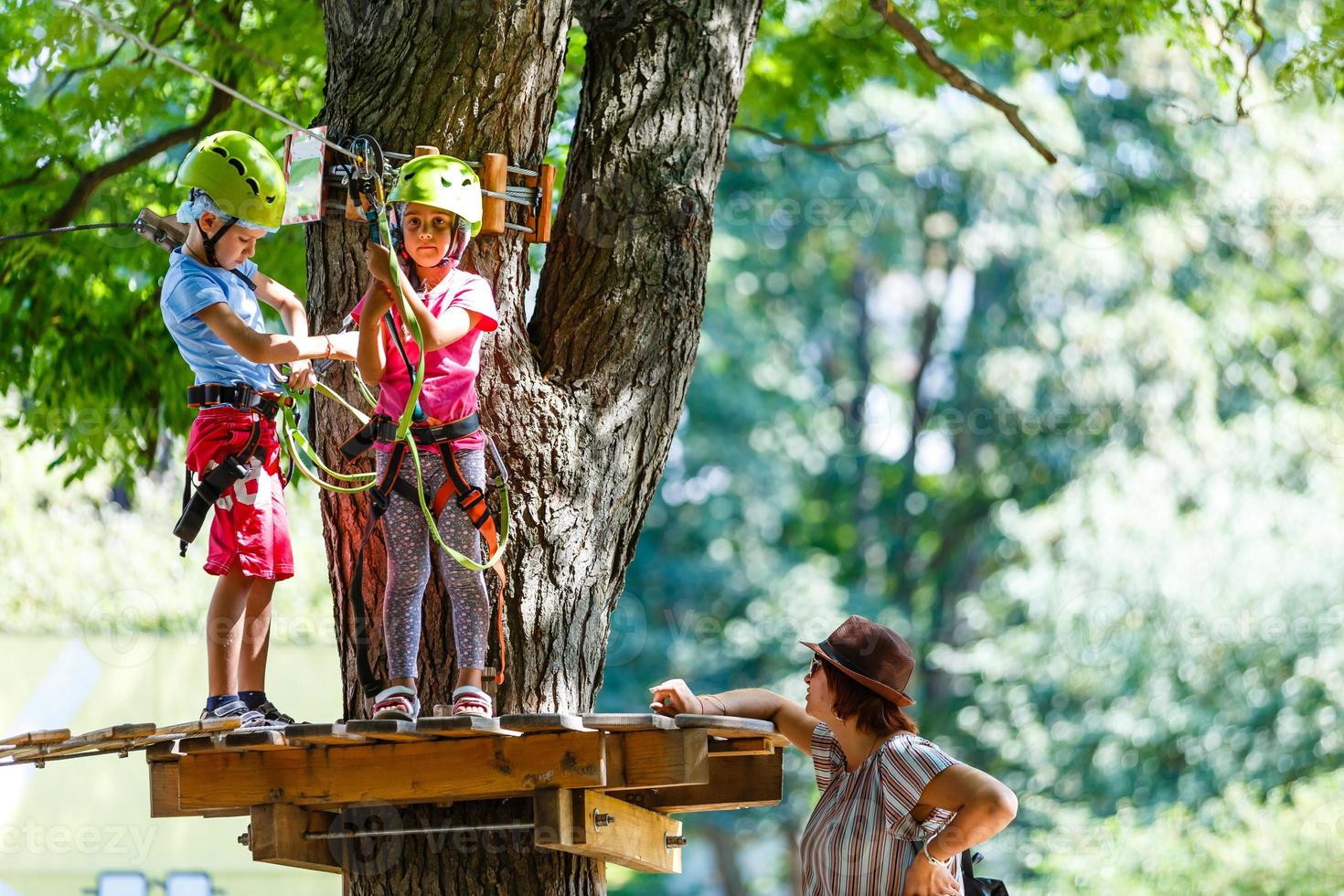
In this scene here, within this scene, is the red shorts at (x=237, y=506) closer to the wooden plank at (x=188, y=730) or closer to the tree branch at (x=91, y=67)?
the wooden plank at (x=188, y=730)

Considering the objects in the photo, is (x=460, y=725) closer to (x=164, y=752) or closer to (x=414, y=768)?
(x=414, y=768)

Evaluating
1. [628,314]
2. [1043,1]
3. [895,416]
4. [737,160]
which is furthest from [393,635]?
[895,416]

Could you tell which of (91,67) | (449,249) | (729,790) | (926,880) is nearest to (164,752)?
(449,249)

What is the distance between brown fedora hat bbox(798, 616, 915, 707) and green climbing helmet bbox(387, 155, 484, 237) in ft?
4.73

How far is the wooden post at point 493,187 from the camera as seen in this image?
4336 mm

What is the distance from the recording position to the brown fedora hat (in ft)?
12.8

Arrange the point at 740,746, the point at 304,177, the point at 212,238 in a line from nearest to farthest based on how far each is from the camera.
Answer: the point at 212,238, the point at 740,746, the point at 304,177

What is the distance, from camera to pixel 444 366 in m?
4.00

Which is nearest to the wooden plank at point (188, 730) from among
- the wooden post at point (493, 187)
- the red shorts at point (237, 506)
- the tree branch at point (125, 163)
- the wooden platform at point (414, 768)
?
the wooden platform at point (414, 768)

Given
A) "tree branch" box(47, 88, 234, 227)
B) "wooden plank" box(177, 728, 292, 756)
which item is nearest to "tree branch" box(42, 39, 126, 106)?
"tree branch" box(47, 88, 234, 227)

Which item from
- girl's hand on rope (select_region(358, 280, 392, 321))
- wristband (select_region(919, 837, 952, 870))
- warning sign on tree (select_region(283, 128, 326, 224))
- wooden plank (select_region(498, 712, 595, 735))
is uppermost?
warning sign on tree (select_region(283, 128, 326, 224))

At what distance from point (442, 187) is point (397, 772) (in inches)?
58.7

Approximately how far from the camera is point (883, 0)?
5879mm

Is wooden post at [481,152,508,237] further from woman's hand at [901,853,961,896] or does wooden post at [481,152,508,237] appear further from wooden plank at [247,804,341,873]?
woman's hand at [901,853,961,896]
